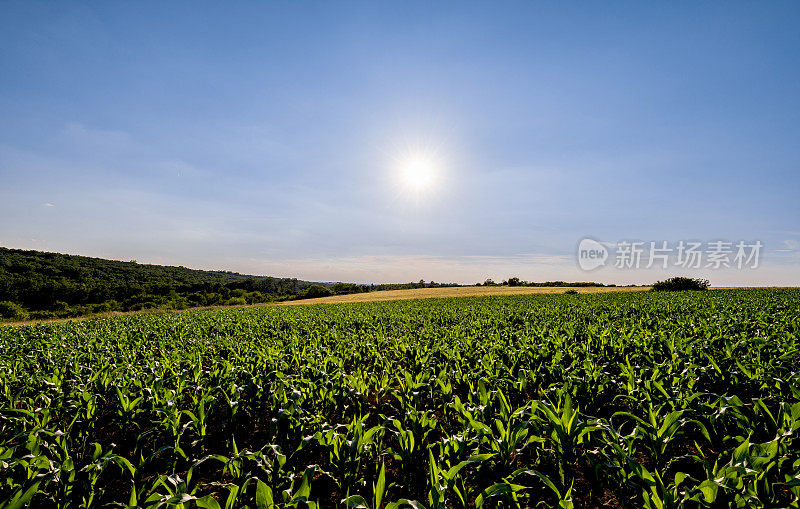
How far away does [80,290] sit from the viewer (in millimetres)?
59312

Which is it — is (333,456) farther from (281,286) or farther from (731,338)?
(281,286)

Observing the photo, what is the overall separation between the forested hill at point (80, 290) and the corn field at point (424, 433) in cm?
5374

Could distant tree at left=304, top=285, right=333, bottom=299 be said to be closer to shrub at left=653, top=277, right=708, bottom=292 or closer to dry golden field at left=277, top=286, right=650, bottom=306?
dry golden field at left=277, top=286, right=650, bottom=306

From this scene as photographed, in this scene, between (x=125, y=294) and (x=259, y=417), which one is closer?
(x=259, y=417)

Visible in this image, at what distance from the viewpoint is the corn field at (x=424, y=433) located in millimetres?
2879

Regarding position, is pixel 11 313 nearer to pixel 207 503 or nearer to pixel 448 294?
pixel 448 294

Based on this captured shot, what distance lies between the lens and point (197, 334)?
14.0 meters

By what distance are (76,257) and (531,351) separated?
127784 millimetres

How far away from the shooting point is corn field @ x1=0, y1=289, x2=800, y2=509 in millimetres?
2879

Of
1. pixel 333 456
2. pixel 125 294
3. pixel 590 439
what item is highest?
pixel 590 439

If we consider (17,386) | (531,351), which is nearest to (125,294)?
(17,386)

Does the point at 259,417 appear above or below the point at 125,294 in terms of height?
above

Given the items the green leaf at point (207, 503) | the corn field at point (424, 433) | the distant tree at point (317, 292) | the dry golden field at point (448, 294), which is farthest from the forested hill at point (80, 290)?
the green leaf at point (207, 503)

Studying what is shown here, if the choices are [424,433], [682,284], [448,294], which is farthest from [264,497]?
[682,284]
